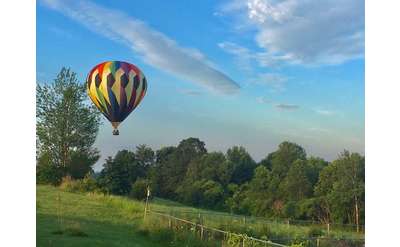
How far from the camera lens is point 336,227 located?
586 inches

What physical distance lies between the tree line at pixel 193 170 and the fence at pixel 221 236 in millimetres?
9380

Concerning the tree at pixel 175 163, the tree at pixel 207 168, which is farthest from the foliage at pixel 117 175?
the tree at pixel 207 168

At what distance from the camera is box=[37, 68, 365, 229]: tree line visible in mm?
19025

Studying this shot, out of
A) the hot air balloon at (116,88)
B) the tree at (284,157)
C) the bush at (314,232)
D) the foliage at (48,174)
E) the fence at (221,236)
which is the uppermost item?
the hot air balloon at (116,88)

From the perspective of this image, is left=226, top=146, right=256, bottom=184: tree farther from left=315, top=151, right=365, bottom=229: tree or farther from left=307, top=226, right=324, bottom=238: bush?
left=307, top=226, right=324, bottom=238: bush

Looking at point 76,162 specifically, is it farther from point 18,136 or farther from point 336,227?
point 18,136

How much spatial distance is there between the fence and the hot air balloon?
2.69 metres

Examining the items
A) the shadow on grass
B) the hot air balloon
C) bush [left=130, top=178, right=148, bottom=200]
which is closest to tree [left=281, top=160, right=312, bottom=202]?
bush [left=130, top=178, right=148, bottom=200]

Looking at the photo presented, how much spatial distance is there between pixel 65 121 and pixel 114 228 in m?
13.3

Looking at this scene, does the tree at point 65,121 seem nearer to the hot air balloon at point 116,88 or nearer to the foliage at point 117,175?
the foliage at point 117,175

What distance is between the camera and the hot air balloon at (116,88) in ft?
38.2

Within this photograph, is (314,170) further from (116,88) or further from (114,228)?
(114,228)

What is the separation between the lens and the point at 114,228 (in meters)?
10.4
